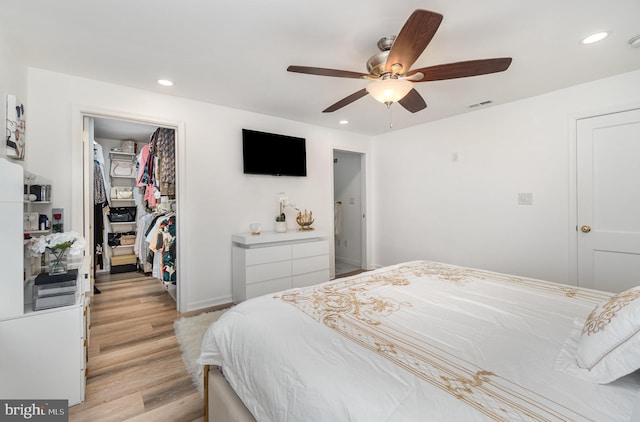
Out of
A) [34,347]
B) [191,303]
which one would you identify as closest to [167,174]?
[191,303]

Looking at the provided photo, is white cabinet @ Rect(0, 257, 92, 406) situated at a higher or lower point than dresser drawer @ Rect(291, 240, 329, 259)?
lower

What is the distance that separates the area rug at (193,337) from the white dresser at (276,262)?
0.45m

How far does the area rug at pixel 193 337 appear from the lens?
6.59 feet

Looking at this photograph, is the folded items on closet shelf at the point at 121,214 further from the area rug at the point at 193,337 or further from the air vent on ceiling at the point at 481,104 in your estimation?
the air vent on ceiling at the point at 481,104

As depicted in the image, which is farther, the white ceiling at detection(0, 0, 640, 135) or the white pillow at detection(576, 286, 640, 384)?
the white ceiling at detection(0, 0, 640, 135)

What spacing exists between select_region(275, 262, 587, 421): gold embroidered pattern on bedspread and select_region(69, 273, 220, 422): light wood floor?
0.95 metres

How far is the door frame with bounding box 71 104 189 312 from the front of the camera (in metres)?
2.52

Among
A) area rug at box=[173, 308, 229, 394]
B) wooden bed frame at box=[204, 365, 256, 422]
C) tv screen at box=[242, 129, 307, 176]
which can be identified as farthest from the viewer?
tv screen at box=[242, 129, 307, 176]

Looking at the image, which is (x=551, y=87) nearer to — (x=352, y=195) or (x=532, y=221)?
(x=532, y=221)

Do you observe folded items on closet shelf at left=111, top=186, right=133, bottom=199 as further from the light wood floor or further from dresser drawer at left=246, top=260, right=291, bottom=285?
dresser drawer at left=246, top=260, right=291, bottom=285

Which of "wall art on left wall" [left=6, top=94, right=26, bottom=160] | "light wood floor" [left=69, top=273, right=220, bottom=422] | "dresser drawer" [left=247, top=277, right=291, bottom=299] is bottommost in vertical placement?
"light wood floor" [left=69, top=273, right=220, bottom=422]

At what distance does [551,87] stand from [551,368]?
3.00 metres

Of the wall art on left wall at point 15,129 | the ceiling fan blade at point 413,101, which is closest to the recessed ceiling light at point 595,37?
the ceiling fan blade at point 413,101

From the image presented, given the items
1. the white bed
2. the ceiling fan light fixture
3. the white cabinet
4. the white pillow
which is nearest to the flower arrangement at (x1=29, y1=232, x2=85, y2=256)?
the white cabinet
